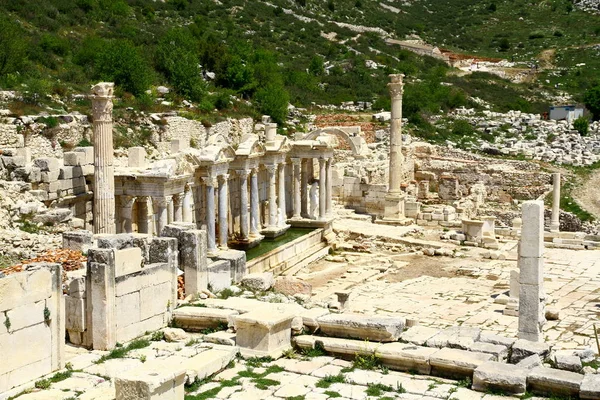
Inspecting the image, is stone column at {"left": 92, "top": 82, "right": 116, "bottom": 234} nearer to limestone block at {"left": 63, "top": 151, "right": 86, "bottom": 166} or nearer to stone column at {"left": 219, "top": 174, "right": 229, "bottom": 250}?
limestone block at {"left": 63, "top": 151, "right": 86, "bottom": 166}

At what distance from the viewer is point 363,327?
512 inches

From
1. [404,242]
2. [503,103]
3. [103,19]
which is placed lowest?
[404,242]

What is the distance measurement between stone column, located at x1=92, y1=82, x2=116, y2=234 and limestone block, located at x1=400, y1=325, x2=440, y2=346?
351 inches

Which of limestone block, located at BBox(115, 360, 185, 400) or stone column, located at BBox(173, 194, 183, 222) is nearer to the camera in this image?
limestone block, located at BBox(115, 360, 185, 400)

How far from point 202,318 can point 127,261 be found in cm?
163

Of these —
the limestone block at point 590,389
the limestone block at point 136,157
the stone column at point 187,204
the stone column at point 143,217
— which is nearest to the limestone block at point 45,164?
the limestone block at point 136,157

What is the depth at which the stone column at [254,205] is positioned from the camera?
26.4 meters

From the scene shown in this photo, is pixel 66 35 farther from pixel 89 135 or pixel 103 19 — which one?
pixel 89 135

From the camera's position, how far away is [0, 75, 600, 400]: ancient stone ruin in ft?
37.7

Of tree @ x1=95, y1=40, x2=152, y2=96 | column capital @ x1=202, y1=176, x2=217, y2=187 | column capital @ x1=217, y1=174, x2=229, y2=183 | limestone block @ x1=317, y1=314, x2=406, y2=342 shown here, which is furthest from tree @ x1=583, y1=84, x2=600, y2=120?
limestone block @ x1=317, y1=314, x2=406, y2=342

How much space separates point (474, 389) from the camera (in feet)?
37.5

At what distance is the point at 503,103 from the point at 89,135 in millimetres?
45293

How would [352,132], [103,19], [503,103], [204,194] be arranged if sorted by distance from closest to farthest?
[204,194]
[352,132]
[103,19]
[503,103]

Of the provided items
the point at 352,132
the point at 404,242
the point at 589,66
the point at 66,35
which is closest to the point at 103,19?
the point at 66,35
